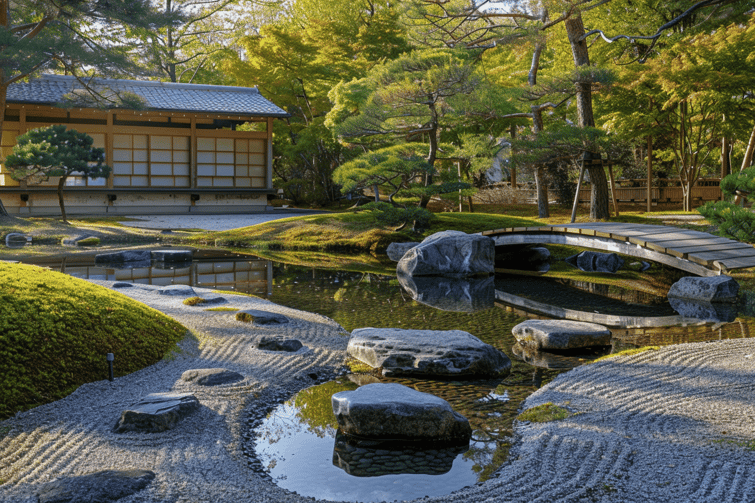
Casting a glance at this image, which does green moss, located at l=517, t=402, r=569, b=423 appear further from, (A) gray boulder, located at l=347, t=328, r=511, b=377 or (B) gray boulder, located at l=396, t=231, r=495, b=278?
(B) gray boulder, located at l=396, t=231, r=495, b=278

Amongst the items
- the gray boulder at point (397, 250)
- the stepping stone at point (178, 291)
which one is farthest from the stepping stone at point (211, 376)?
the gray boulder at point (397, 250)

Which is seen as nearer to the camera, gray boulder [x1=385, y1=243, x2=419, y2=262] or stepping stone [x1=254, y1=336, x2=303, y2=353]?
stepping stone [x1=254, y1=336, x2=303, y2=353]

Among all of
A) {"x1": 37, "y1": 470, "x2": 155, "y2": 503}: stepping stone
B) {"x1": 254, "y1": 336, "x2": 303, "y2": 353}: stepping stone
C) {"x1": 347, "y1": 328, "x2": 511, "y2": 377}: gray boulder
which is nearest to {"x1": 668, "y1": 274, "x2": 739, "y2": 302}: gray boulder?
{"x1": 347, "y1": 328, "x2": 511, "y2": 377}: gray boulder

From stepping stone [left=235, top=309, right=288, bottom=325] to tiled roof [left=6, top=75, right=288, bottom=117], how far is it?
16.6 m

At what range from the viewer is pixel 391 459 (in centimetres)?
368

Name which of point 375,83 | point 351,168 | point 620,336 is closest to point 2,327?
point 620,336

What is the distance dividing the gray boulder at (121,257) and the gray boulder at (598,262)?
944cm

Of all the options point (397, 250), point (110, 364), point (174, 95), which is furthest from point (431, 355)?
point (174, 95)

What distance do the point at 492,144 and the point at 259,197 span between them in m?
10.7

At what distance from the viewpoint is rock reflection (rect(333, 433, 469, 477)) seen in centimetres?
354

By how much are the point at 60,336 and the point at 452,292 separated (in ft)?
22.8

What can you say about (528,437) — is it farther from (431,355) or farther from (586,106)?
(586,106)

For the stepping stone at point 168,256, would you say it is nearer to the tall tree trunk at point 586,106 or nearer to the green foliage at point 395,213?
the green foliage at point 395,213

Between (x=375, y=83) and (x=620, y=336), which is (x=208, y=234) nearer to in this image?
(x=375, y=83)
